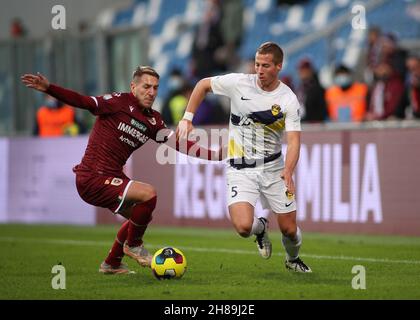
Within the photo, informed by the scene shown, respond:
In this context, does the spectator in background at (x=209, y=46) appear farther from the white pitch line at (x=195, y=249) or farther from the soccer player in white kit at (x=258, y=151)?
the soccer player in white kit at (x=258, y=151)

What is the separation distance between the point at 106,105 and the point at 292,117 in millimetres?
1799

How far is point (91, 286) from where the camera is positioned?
8.80 meters

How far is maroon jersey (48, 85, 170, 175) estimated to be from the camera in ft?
32.0

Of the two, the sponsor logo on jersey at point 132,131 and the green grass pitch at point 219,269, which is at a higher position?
the sponsor logo on jersey at point 132,131

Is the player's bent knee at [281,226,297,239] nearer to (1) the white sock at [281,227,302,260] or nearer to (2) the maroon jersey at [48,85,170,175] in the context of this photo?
(1) the white sock at [281,227,302,260]

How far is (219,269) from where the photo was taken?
A: 33.5ft

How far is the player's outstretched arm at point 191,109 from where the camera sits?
915 centimetres

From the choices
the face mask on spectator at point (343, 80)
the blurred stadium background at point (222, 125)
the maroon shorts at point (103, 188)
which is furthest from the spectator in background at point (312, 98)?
the maroon shorts at point (103, 188)

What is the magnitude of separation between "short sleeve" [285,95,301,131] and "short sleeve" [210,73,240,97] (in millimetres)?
634

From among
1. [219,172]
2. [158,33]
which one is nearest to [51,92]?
[219,172]

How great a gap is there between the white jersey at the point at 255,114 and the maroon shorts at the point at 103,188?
1143mm

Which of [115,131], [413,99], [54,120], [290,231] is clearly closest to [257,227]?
[290,231]

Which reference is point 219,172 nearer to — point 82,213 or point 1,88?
point 82,213
